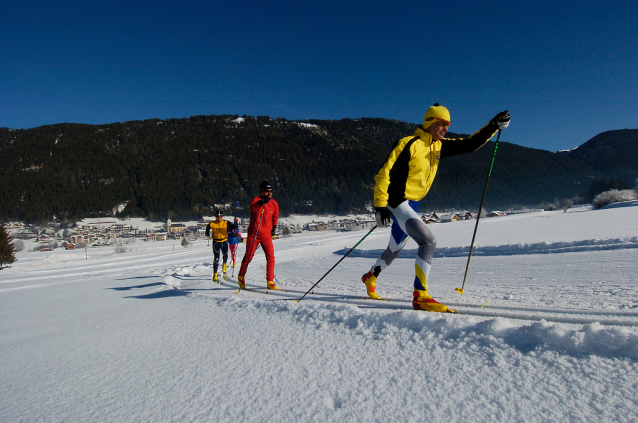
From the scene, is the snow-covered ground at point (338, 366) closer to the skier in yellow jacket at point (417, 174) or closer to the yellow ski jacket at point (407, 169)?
the skier in yellow jacket at point (417, 174)

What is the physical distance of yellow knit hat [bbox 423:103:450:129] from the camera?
2678 mm

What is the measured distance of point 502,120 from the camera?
107 inches

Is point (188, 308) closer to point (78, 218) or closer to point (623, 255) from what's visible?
point (623, 255)

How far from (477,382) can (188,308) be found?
2.61m

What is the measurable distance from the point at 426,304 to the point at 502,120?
181 centimetres

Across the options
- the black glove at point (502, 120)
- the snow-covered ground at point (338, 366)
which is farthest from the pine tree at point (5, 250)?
the black glove at point (502, 120)

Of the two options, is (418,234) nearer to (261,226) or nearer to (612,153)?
(261,226)

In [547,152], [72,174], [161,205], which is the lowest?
[161,205]

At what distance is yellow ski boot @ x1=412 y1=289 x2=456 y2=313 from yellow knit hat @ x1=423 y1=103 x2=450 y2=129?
149cm

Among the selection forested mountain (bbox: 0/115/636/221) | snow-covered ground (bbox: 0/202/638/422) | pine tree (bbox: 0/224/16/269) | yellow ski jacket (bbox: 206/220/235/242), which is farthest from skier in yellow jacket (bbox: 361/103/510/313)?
forested mountain (bbox: 0/115/636/221)

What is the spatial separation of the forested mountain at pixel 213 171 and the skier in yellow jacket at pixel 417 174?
91.0 metres

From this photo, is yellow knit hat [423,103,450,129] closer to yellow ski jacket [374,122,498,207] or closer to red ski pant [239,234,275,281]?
yellow ski jacket [374,122,498,207]

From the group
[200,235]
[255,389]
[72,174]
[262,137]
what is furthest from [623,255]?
[262,137]

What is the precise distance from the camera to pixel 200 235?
5034 cm
